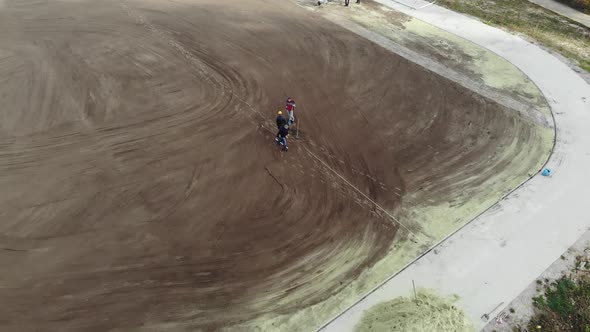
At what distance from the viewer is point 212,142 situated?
38.2 feet

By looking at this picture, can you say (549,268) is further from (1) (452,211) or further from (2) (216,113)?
(2) (216,113)

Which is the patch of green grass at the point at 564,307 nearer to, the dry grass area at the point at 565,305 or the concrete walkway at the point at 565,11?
the dry grass area at the point at 565,305

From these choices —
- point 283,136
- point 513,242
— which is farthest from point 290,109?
point 513,242

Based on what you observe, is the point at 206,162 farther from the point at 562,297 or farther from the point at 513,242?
the point at 562,297

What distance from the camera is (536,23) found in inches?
755

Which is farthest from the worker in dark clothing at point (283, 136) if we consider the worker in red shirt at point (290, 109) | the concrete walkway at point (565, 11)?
the concrete walkway at point (565, 11)

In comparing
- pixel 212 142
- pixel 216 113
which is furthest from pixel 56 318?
pixel 216 113

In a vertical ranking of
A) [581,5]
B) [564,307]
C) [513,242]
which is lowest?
[564,307]

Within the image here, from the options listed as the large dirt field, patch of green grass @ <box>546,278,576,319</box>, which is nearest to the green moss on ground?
the large dirt field

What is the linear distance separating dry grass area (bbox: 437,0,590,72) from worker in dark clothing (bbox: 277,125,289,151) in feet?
44.1

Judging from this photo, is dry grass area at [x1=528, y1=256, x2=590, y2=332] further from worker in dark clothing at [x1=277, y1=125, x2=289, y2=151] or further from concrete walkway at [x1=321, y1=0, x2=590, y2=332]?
worker in dark clothing at [x1=277, y1=125, x2=289, y2=151]

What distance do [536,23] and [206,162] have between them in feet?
59.8

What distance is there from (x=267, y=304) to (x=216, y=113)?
6954 mm

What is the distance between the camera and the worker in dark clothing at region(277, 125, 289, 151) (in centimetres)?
1089
